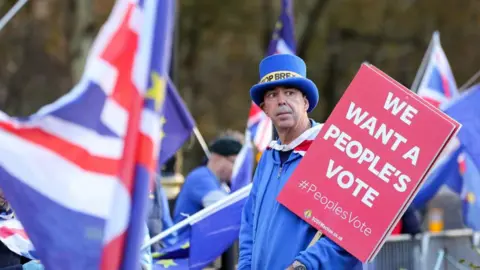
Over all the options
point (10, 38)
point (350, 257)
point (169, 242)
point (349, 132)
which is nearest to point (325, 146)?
point (349, 132)

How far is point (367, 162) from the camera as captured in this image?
4.63m

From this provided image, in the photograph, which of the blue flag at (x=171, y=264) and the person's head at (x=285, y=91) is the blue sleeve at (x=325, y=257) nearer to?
the person's head at (x=285, y=91)

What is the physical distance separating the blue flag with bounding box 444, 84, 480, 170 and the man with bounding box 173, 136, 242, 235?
1.87m

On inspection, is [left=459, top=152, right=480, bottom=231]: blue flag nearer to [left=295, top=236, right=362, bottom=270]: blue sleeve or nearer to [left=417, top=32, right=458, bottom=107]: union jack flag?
[left=417, top=32, right=458, bottom=107]: union jack flag

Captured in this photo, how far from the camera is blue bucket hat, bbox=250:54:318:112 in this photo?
15.8ft

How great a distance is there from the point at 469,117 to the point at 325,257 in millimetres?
4820

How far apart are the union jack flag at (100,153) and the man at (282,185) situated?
102 cm

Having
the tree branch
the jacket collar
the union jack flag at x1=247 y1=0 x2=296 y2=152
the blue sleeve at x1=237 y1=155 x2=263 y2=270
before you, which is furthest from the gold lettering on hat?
the tree branch

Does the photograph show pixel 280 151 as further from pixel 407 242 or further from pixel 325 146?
pixel 407 242

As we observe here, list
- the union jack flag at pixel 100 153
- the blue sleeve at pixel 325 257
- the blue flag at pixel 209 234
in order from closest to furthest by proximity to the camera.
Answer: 1. the union jack flag at pixel 100 153
2. the blue sleeve at pixel 325 257
3. the blue flag at pixel 209 234

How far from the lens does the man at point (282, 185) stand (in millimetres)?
4559

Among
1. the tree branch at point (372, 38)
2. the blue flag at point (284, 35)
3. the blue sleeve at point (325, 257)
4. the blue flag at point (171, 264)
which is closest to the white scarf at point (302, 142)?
the blue sleeve at point (325, 257)

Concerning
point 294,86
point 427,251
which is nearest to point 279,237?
point 294,86

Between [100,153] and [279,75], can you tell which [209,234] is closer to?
[279,75]
